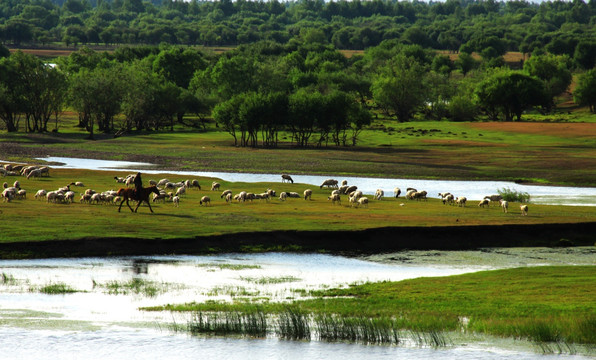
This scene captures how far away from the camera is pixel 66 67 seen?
170 m

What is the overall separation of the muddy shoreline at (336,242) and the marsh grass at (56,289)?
6.48 m

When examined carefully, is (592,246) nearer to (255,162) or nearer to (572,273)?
(572,273)

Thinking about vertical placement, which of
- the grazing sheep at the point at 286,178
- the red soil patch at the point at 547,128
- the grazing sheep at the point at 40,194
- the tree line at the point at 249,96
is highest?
the tree line at the point at 249,96

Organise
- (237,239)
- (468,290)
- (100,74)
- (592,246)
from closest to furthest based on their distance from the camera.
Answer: (468,290) < (237,239) < (592,246) < (100,74)

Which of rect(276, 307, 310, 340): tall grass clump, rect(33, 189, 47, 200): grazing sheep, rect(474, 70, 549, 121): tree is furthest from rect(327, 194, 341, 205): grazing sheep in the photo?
rect(474, 70, 549, 121): tree

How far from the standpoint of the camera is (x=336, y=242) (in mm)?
45438

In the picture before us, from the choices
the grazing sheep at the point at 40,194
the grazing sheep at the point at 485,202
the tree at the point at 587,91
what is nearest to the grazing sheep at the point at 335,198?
the grazing sheep at the point at 485,202

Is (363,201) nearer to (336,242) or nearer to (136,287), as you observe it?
(336,242)

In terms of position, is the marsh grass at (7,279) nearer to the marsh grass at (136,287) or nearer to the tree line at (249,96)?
the marsh grass at (136,287)

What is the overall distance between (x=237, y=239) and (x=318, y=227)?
5.11m

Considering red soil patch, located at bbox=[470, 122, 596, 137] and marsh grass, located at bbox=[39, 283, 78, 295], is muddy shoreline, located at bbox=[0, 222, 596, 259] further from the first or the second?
red soil patch, located at bbox=[470, 122, 596, 137]

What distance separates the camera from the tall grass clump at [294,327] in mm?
27922

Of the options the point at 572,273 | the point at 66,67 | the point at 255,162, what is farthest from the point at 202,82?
the point at 572,273

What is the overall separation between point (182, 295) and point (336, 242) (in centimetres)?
1398
